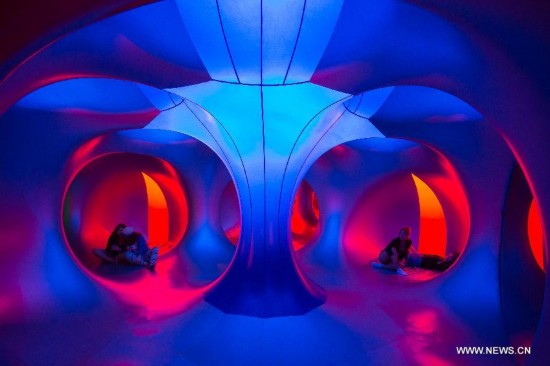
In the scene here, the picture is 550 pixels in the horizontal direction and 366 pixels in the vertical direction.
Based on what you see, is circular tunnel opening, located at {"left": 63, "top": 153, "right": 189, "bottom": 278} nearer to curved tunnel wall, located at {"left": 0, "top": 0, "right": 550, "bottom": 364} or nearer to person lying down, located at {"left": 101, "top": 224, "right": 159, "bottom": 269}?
person lying down, located at {"left": 101, "top": 224, "right": 159, "bottom": 269}

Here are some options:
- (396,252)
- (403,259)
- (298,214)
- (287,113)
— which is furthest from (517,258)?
(298,214)

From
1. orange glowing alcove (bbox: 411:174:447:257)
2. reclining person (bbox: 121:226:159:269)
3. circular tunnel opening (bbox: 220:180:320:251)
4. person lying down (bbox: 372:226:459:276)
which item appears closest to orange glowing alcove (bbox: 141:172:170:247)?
circular tunnel opening (bbox: 220:180:320:251)

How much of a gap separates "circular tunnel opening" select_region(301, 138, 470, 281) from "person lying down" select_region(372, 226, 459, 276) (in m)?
0.03

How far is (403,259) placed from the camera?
9625mm

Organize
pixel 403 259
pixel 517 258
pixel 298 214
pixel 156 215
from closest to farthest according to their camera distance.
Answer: pixel 517 258
pixel 403 259
pixel 156 215
pixel 298 214

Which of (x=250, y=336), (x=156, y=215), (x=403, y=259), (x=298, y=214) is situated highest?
(x=298, y=214)

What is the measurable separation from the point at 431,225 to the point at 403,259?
2453mm

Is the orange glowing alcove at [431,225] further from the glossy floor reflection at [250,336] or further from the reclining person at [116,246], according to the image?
the reclining person at [116,246]

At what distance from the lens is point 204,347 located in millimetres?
Answer: 4906

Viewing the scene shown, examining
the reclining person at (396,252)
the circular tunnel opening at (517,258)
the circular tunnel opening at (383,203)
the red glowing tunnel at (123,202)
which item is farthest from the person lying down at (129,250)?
the circular tunnel opening at (517,258)

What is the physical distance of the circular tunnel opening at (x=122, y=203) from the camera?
10.1 metres

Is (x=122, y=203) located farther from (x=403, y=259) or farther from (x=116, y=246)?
(x=403, y=259)

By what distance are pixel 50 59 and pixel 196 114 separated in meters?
2.82

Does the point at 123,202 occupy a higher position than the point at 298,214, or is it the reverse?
the point at 298,214
